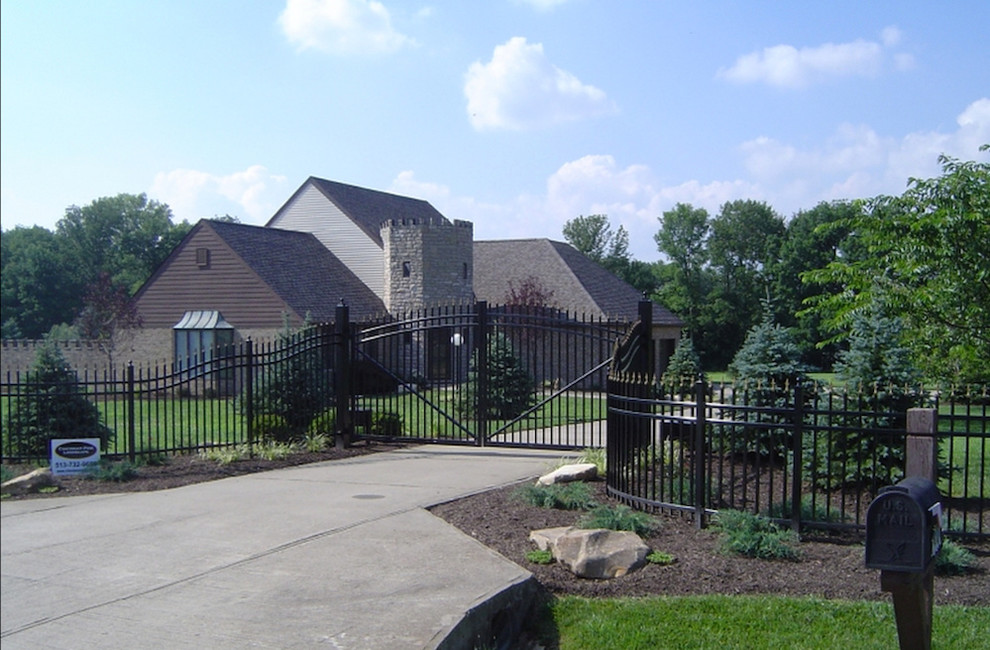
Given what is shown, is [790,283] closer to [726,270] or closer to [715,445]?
[726,270]

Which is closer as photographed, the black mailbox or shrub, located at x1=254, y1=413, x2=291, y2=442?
the black mailbox

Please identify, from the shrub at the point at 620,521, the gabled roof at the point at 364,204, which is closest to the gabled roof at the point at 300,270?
the gabled roof at the point at 364,204

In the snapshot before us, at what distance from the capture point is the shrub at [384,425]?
48.2 feet

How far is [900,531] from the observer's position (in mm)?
4543

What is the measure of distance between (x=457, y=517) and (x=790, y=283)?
5605 centimetres

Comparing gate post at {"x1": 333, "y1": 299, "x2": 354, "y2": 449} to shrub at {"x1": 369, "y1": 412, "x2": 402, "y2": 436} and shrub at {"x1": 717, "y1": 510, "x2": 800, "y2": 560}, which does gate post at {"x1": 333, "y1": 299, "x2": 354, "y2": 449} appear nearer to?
shrub at {"x1": 369, "y1": 412, "x2": 402, "y2": 436}

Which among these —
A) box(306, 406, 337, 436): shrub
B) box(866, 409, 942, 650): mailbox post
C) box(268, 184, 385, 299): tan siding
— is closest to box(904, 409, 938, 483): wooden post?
box(866, 409, 942, 650): mailbox post

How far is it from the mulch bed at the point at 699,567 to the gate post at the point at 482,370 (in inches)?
170

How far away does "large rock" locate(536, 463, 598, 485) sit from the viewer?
10.0 m

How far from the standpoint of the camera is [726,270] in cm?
6944

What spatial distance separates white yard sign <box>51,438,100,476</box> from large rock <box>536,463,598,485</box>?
192 inches

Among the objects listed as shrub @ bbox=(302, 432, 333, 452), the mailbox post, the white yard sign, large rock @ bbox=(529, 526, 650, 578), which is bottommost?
shrub @ bbox=(302, 432, 333, 452)

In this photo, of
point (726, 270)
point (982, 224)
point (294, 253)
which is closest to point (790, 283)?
point (726, 270)

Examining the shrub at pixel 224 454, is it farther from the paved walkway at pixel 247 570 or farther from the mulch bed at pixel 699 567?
the mulch bed at pixel 699 567
